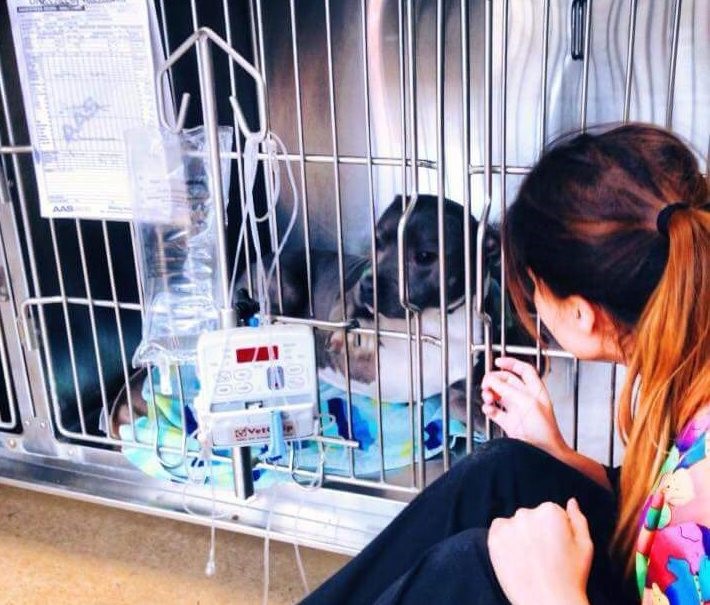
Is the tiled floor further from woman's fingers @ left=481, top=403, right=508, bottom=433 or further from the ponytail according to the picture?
the ponytail

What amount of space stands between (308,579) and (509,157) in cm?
59

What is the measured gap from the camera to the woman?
628 mm

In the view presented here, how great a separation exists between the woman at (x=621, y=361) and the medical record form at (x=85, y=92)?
0.47m

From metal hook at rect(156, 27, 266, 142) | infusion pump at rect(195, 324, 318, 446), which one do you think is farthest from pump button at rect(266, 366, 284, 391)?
metal hook at rect(156, 27, 266, 142)

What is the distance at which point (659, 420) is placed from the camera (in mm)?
695

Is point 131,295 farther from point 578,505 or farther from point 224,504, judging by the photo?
point 578,505

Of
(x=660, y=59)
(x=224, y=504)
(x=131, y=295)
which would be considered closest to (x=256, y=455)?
(x=224, y=504)

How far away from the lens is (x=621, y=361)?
2.43ft

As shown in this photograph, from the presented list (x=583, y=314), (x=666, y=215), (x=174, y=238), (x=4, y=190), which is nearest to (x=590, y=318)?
(x=583, y=314)

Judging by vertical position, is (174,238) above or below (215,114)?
below

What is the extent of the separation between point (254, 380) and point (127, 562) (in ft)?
1.43

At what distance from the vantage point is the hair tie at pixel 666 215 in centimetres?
64

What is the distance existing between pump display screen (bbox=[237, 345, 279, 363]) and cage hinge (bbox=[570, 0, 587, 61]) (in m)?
0.45

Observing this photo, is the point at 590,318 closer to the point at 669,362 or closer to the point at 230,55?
the point at 669,362
